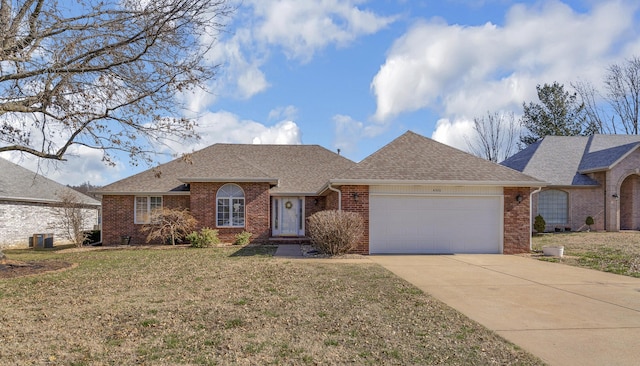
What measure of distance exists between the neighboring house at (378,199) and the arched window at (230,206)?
4cm

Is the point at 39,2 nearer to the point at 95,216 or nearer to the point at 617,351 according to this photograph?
the point at 617,351

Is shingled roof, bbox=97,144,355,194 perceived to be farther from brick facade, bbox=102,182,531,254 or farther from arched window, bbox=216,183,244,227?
arched window, bbox=216,183,244,227

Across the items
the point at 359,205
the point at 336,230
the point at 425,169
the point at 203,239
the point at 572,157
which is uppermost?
the point at 572,157

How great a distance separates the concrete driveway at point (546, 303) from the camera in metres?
5.04

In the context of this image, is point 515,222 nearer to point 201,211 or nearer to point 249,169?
point 249,169

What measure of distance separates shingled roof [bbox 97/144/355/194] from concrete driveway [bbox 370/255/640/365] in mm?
8907

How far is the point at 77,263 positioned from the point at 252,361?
10.7m

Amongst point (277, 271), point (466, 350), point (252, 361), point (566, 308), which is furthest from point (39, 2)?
point (566, 308)

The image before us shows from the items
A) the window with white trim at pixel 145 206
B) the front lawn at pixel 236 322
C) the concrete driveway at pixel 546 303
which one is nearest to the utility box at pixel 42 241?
the window with white trim at pixel 145 206

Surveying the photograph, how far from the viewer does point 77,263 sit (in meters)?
12.9

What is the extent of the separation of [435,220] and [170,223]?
10931 millimetres

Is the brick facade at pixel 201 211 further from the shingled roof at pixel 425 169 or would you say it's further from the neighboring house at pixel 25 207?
the shingled roof at pixel 425 169

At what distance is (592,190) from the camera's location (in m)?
23.9

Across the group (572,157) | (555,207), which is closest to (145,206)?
(555,207)
